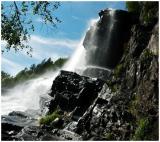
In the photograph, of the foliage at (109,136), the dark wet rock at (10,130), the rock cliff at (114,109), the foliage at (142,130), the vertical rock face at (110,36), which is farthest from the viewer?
the vertical rock face at (110,36)

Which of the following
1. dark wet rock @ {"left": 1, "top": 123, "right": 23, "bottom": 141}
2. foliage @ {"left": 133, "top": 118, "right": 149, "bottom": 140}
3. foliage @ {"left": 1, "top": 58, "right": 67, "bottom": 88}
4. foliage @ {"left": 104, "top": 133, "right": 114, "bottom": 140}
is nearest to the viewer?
foliage @ {"left": 133, "top": 118, "right": 149, "bottom": 140}

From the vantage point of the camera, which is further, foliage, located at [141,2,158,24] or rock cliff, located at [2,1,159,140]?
foliage, located at [141,2,158,24]

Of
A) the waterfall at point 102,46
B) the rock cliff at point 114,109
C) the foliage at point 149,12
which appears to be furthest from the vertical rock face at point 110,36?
the rock cliff at point 114,109

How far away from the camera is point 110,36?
5712 cm

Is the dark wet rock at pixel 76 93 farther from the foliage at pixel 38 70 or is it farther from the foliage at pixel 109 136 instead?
the foliage at pixel 38 70

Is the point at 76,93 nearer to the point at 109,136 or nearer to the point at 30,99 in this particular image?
the point at 109,136

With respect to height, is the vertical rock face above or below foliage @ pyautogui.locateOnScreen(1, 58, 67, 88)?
below

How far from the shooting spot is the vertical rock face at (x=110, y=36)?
5634 centimetres

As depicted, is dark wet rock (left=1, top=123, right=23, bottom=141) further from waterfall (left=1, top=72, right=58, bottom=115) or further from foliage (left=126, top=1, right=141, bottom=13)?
foliage (left=126, top=1, right=141, bottom=13)

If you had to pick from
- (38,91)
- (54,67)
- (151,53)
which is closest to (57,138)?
(151,53)

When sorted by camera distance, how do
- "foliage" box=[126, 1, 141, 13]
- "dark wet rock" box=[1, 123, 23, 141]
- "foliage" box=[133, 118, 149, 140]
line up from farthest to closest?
"foliage" box=[126, 1, 141, 13] → "dark wet rock" box=[1, 123, 23, 141] → "foliage" box=[133, 118, 149, 140]

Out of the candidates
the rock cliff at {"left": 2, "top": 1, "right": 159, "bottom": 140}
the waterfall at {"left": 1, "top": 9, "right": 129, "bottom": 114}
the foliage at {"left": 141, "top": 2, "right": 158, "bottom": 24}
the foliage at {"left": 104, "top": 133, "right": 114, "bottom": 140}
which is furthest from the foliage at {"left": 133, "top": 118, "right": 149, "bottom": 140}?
the waterfall at {"left": 1, "top": 9, "right": 129, "bottom": 114}

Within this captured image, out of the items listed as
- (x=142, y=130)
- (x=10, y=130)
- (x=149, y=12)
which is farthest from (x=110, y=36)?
(x=142, y=130)

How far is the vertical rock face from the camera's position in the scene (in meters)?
56.3
